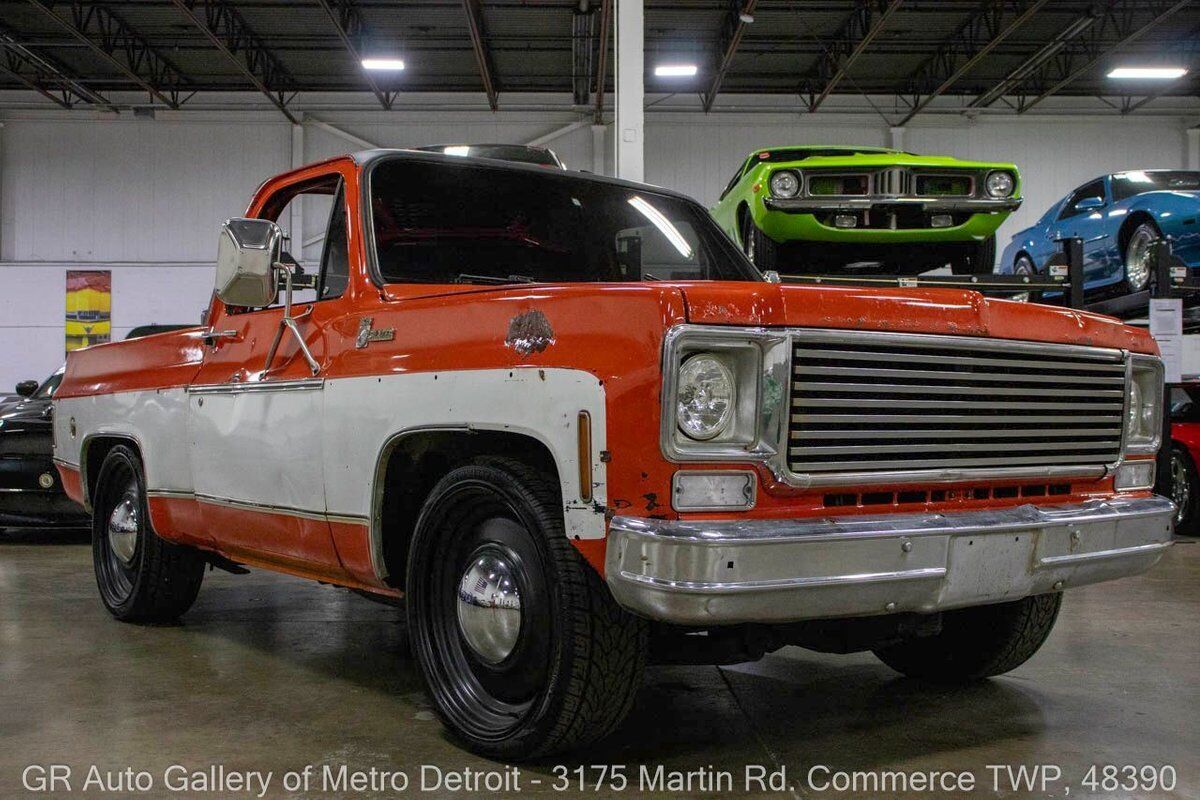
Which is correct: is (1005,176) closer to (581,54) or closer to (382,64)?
(581,54)

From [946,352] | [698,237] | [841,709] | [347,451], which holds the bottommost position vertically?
[841,709]

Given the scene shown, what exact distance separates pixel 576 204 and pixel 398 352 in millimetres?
1168

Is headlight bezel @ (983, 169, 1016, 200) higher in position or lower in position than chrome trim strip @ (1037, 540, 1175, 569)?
higher

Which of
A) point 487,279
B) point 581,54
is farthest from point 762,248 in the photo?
point 581,54

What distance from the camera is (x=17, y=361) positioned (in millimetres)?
21516

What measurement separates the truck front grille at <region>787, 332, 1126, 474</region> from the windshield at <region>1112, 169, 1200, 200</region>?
6470mm

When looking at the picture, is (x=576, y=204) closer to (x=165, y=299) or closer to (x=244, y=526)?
(x=244, y=526)

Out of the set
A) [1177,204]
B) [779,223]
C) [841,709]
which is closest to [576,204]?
[841,709]

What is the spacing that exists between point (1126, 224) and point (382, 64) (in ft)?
46.7

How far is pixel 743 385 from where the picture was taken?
8.42ft

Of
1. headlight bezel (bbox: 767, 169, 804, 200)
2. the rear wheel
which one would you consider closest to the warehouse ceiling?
the rear wheel

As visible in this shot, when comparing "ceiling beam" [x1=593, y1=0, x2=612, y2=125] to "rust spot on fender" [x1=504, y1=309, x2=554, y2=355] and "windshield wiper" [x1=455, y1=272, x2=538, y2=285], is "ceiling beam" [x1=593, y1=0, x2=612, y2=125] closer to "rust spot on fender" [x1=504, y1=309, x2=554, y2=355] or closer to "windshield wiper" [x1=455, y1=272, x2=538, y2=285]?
"windshield wiper" [x1=455, y1=272, x2=538, y2=285]

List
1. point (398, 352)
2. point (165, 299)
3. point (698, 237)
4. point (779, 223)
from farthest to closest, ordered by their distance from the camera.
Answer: point (165, 299), point (779, 223), point (698, 237), point (398, 352)

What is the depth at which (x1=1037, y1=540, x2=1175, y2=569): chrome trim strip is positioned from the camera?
2893mm
